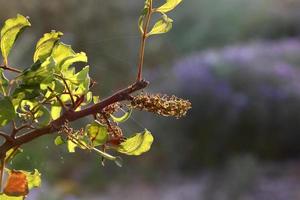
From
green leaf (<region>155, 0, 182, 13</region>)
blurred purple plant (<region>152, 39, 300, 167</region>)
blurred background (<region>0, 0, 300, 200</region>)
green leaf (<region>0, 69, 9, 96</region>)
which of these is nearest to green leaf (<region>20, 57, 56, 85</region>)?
green leaf (<region>0, 69, 9, 96</region>)

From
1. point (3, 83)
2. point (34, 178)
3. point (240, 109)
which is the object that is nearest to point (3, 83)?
point (3, 83)

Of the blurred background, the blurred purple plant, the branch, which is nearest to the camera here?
the branch

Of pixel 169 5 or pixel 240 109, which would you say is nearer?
pixel 169 5

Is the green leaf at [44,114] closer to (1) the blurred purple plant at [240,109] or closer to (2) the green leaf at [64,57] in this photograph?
(2) the green leaf at [64,57]

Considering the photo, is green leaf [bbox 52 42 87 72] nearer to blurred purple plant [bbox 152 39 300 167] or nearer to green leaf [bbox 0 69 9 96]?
green leaf [bbox 0 69 9 96]

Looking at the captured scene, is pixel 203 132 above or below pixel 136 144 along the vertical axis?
below

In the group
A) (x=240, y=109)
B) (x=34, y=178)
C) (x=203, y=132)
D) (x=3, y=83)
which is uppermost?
(x=3, y=83)

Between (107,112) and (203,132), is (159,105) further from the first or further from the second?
(203,132)
